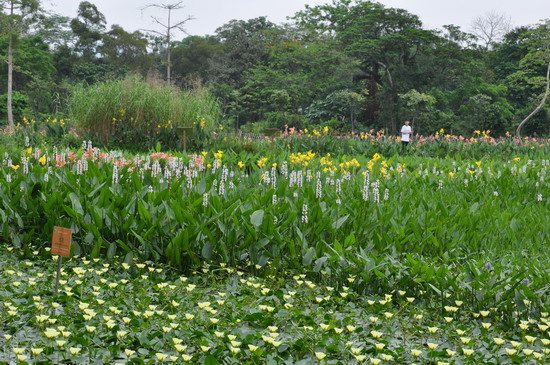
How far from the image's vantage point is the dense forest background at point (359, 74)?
25250mm

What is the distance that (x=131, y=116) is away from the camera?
453 inches

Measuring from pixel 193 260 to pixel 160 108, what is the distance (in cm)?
816

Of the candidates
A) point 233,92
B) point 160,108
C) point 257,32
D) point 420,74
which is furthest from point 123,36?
point 160,108

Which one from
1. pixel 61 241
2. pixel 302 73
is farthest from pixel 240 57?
pixel 61 241

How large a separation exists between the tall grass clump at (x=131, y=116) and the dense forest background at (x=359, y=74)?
11054mm

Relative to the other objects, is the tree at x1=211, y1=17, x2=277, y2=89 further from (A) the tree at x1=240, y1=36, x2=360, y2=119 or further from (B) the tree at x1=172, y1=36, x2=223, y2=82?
(B) the tree at x1=172, y1=36, x2=223, y2=82

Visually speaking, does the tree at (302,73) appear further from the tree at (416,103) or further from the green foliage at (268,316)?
the green foliage at (268,316)

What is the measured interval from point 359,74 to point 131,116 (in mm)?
18543

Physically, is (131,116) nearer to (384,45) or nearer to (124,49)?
(384,45)

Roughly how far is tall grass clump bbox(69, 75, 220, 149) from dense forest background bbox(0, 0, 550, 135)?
11.1 metres

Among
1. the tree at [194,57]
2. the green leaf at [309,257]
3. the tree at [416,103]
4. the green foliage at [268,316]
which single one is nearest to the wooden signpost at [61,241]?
the green foliage at [268,316]

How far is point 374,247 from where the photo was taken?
4.00 metres

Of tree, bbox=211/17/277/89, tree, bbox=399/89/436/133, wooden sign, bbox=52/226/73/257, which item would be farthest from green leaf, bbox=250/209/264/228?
tree, bbox=211/17/277/89

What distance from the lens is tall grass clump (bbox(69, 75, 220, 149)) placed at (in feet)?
36.9
